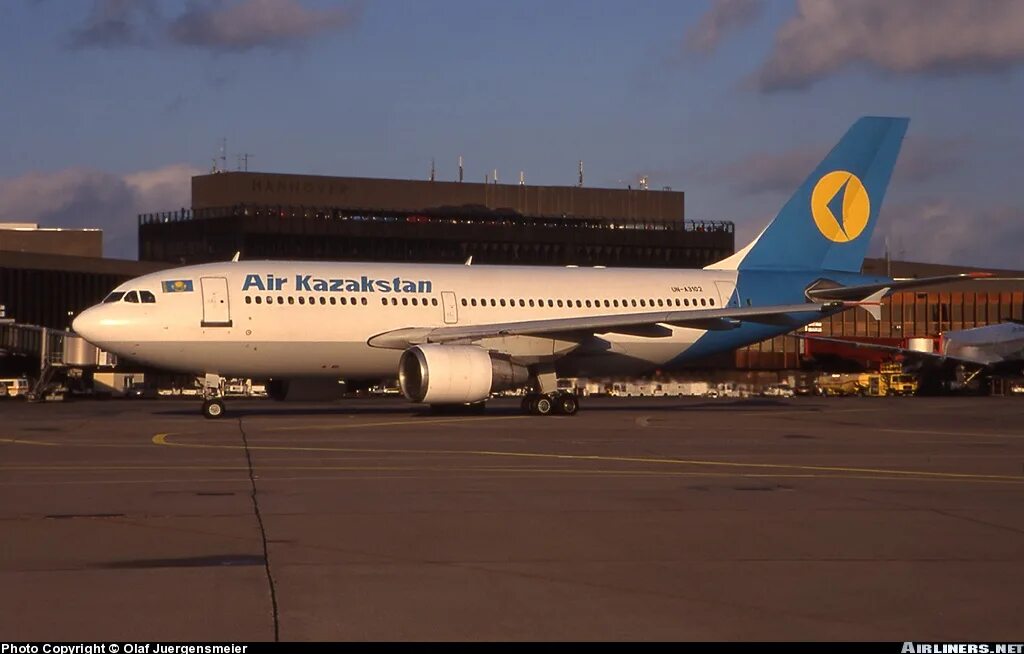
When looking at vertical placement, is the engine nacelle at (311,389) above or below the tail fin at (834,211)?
below

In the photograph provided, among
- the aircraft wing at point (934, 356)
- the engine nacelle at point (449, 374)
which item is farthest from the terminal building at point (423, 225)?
the engine nacelle at point (449, 374)

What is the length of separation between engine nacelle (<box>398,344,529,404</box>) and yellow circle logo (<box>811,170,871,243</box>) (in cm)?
1133

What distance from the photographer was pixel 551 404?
31.0 meters

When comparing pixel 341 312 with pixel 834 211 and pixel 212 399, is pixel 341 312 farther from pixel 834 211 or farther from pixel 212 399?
pixel 834 211

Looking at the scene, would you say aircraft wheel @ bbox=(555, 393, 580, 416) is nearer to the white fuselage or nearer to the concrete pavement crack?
the white fuselage

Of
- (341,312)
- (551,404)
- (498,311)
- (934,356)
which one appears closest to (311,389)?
(341,312)

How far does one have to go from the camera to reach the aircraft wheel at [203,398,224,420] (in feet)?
93.7

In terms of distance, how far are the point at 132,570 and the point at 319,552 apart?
1466 millimetres

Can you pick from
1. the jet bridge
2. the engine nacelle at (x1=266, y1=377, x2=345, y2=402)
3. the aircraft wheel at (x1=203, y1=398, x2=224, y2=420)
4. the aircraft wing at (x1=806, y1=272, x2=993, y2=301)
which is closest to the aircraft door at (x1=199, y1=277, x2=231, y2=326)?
the aircraft wheel at (x1=203, y1=398, x2=224, y2=420)

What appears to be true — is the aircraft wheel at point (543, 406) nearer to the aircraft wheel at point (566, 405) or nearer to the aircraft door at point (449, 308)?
the aircraft wheel at point (566, 405)

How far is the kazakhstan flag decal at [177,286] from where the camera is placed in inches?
1133

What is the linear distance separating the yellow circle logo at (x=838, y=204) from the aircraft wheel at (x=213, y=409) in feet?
54.1

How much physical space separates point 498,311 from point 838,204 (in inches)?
402

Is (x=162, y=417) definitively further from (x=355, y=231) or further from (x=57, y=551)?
(x=355, y=231)
